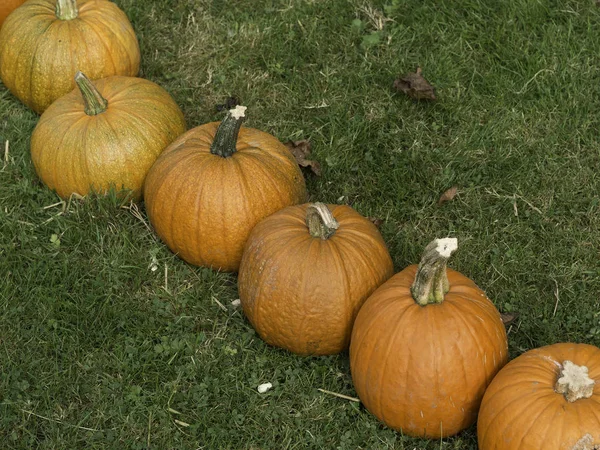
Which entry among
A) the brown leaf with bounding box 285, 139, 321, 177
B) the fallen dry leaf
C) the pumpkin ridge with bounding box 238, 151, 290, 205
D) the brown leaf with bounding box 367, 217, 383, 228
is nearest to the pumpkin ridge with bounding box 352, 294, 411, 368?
the pumpkin ridge with bounding box 238, 151, 290, 205

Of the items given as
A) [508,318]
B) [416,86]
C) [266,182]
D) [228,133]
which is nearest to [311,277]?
[266,182]

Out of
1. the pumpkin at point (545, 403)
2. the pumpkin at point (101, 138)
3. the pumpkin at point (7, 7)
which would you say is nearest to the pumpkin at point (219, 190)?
the pumpkin at point (101, 138)

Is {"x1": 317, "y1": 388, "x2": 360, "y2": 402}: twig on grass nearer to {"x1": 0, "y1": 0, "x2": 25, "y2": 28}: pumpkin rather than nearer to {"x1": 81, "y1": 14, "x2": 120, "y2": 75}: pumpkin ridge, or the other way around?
{"x1": 81, "y1": 14, "x2": 120, "y2": 75}: pumpkin ridge

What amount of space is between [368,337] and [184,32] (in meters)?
3.24

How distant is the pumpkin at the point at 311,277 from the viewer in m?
3.95

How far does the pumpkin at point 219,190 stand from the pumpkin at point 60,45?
1.03 meters

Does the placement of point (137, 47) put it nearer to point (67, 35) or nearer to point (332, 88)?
point (67, 35)

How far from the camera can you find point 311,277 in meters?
3.94

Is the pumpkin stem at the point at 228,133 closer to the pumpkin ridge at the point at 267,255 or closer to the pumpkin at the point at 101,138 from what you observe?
the pumpkin at the point at 101,138

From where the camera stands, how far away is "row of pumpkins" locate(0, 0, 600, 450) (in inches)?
139

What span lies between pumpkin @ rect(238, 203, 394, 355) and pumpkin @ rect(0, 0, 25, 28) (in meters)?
2.84

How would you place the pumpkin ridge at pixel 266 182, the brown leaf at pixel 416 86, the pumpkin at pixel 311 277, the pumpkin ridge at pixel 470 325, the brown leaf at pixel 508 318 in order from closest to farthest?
1. the pumpkin ridge at pixel 470 325
2. the pumpkin at pixel 311 277
3. the brown leaf at pixel 508 318
4. the pumpkin ridge at pixel 266 182
5. the brown leaf at pixel 416 86

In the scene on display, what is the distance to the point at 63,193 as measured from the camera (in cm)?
492

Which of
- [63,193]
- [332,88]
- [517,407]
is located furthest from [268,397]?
[332,88]
